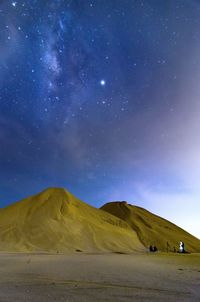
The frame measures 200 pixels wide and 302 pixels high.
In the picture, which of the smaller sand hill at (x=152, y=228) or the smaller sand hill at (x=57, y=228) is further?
the smaller sand hill at (x=152, y=228)

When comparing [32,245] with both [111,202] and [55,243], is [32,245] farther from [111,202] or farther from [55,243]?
[111,202]

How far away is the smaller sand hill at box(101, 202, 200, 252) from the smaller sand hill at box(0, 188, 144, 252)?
42.8ft

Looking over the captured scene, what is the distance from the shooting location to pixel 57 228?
74750 millimetres

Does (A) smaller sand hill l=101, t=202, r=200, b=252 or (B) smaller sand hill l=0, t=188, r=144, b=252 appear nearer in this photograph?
(B) smaller sand hill l=0, t=188, r=144, b=252

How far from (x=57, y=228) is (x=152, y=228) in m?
46.8

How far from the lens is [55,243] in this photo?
6694 centimetres

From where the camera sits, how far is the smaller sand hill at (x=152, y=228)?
102 meters

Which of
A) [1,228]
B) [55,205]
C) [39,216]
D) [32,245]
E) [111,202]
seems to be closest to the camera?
[32,245]

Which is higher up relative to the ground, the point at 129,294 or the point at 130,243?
the point at 130,243

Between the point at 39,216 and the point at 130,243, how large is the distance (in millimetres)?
21891

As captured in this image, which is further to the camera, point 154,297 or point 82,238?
point 82,238

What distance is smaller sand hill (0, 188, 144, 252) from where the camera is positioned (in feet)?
218

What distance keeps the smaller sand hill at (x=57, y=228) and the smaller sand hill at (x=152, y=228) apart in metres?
13.0

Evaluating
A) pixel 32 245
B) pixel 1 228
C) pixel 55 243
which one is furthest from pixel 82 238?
pixel 1 228
